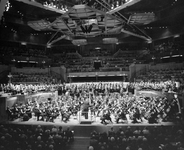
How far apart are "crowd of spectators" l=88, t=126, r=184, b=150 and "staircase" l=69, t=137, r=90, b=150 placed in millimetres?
1249

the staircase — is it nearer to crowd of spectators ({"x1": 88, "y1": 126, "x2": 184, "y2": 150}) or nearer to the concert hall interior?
the concert hall interior

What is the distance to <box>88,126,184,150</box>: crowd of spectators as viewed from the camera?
7.88 m

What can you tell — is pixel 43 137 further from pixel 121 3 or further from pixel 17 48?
pixel 17 48

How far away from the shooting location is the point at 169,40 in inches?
1272

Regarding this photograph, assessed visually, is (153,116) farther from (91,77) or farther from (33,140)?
(91,77)

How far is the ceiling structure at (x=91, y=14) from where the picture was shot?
69.2 ft

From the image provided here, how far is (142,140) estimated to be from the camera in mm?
8320

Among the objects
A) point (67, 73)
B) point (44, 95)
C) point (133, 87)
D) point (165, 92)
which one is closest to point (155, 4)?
point (133, 87)

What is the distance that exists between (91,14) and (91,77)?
Result: 14920 millimetres

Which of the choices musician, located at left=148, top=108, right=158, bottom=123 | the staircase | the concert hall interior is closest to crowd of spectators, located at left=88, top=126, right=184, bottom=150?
the concert hall interior

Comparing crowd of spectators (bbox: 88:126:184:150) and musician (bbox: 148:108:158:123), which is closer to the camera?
crowd of spectators (bbox: 88:126:184:150)

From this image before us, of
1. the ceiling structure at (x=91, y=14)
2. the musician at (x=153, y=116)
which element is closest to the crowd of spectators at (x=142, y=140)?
the musician at (x=153, y=116)

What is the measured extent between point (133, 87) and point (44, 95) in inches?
459

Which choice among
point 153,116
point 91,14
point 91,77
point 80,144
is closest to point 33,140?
point 80,144
